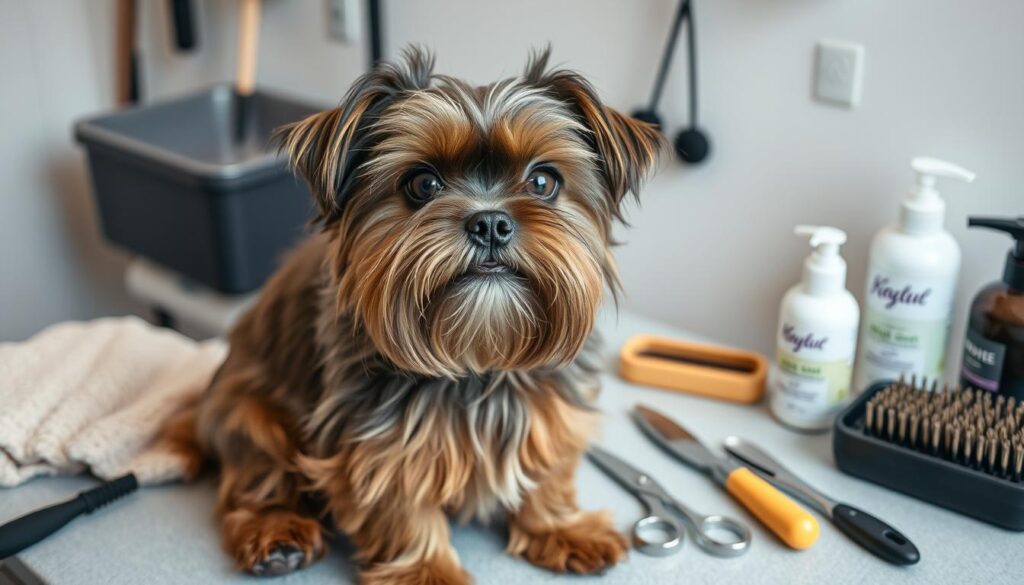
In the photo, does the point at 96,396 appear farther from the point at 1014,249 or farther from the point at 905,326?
the point at 1014,249

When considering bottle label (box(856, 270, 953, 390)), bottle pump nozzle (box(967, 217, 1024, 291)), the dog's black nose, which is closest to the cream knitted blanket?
the dog's black nose

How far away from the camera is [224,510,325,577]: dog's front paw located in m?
1.13

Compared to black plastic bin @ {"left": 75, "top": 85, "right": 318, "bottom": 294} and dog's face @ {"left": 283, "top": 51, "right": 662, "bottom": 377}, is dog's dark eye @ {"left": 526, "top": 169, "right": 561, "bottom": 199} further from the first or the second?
black plastic bin @ {"left": 75, "top": 85, "right": 318, "bottom": 294}

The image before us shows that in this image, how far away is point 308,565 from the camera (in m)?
1.16

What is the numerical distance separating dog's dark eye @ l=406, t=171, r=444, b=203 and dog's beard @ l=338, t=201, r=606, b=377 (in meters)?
0.04

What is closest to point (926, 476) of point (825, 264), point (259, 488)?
point (825, 264)

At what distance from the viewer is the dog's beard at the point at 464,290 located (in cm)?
97

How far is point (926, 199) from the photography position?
1293 mm

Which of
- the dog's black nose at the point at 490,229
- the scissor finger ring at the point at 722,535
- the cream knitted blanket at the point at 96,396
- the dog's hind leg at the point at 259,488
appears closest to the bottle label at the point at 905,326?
the scissor finger ring at the point at 722,535

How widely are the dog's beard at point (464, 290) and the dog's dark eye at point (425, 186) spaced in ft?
0.12

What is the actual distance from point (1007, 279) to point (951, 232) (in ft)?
0.71

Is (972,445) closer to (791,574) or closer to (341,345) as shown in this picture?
(791,574)

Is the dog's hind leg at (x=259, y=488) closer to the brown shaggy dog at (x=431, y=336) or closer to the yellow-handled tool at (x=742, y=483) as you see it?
the brown shaggy dog at (x=431, y=336)

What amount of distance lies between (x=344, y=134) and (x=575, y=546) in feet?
1.70
